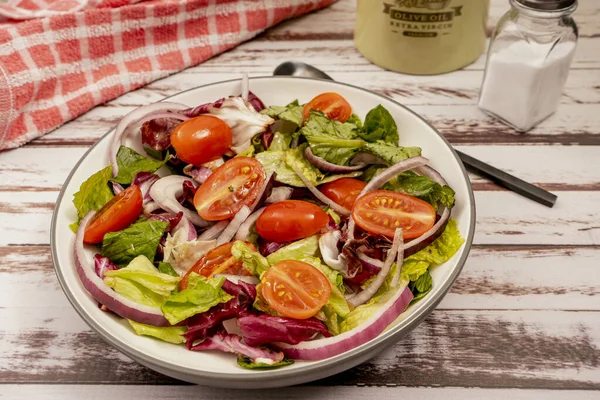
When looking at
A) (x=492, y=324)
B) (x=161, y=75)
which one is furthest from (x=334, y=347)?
(x=161, y=75)

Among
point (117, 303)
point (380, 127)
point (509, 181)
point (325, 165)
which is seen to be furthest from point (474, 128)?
point (117, 303)

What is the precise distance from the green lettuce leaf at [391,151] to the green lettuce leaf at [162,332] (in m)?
0.81

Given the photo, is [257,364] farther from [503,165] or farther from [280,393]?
[503,165]

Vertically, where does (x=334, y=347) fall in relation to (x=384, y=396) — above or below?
above

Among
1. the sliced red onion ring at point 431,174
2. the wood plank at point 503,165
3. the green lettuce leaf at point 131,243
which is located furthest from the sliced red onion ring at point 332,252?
the wood plank at point 503,165

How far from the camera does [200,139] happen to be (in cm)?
191

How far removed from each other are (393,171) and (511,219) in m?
0.56

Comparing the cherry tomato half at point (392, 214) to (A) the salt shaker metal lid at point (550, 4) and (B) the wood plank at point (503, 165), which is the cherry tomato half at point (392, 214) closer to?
(B) the wood plank at point (503, 165)

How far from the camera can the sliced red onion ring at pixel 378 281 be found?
1.59 m

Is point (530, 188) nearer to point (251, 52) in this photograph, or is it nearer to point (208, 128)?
point (208, 128)

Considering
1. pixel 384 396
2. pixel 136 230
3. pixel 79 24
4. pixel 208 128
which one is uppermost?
pixel 79 24

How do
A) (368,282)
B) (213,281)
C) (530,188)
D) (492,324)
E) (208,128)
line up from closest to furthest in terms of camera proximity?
(213,281) < (368,282) < (492,324) < (208,128) < (530,188)

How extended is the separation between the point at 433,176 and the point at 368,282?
0.40 metres

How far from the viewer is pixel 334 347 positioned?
55.7 inches
